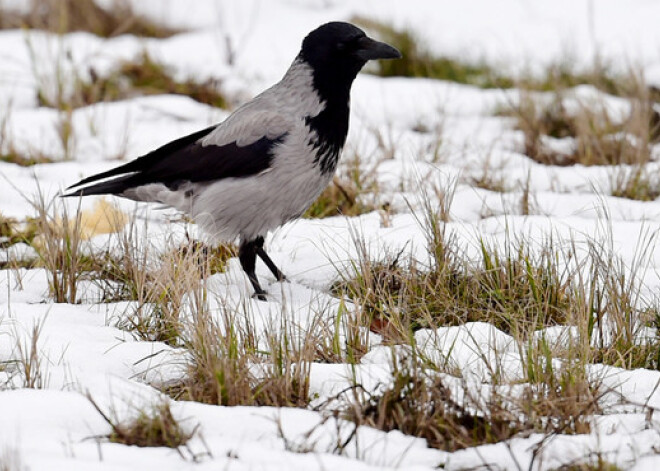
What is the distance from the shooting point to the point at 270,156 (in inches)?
173

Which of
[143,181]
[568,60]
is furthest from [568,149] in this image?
[143,181]

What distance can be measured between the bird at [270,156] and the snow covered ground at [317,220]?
0.72 ft

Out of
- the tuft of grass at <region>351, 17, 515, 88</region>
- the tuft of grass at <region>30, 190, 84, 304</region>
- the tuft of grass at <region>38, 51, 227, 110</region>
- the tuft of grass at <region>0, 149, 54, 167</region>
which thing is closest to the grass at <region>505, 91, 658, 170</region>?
the tuft of grass at <region>351, 17, 515, 88</region>

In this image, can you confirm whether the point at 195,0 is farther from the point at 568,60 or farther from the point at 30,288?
the point at 30,288

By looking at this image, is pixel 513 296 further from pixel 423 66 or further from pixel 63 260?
pixel 423 66

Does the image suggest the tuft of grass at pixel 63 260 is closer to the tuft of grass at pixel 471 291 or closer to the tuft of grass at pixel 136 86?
the tuft of grass at pixel 471 291

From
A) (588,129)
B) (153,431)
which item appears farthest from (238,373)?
(588,129)

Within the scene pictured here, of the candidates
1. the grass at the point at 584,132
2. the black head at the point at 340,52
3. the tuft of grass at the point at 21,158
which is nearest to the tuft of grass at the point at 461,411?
the black head at the point at 340,52

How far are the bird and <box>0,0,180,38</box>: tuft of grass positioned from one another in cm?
474

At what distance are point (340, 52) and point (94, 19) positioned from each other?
520 cm

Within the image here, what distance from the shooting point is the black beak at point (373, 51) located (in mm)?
4543

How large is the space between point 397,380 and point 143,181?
231cm

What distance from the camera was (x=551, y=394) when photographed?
→ 2898 mm

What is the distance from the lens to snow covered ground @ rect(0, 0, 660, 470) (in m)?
2.63
